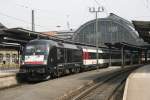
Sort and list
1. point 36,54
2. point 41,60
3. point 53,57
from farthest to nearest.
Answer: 1. point 53,57
2. point 36,54
3. point 41,60

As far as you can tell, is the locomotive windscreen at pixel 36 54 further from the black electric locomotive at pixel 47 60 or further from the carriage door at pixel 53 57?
the carriage door at pixel 53 57

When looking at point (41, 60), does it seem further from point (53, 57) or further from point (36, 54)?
point (53, 57)

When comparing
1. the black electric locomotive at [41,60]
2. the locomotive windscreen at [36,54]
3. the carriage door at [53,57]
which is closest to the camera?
the black electric locomotive at [41,60]

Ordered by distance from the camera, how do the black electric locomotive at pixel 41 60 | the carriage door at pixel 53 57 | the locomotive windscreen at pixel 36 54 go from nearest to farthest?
the black electric locomotive at pixel 41 60, the locomotive windscreen at pixel 36 54, the carriage door at pixel 53 57

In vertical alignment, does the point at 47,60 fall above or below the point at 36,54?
below

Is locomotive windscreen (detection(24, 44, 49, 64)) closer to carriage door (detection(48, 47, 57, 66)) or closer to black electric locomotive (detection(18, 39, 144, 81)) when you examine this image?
black electric locomotive (detection(18, 39, 144, 81))

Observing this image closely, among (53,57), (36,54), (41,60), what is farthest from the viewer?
(53,57)

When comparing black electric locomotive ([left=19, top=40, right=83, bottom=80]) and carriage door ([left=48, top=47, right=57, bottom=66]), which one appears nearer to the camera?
black electric locomotive ([left=19, top=40, right=83, bottom=80])

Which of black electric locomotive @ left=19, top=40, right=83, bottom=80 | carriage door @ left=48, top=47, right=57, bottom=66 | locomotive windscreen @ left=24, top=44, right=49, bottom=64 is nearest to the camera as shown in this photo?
black electric locomotive @ left=19, top=40, right=83, bottom=80

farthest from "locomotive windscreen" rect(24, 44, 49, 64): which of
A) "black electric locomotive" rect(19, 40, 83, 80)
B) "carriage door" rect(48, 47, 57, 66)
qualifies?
"carriage door" rect(48, 47, 57, 66)

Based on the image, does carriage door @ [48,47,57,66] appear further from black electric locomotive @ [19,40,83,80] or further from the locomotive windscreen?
the locomotive windscreen

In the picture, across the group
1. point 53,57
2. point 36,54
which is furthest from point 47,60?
point 53,57

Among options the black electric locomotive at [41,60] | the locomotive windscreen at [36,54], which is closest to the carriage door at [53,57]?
the black electric locomotive at [41,60]

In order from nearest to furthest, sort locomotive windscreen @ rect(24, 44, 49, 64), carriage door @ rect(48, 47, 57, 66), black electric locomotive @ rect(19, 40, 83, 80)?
1. black electric locomotive @ rect(19, 40, 83, 80)
2. locomotive windscreen @ rect(24, 44, 49, 64)
3. carriage door @ rect(48, 47, 57, 66)
